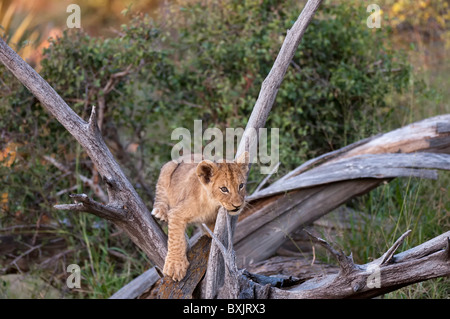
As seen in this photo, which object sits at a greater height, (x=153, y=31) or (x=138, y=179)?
(x=153, y=31)

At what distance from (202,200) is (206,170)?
213 mm

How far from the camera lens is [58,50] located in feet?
19.0

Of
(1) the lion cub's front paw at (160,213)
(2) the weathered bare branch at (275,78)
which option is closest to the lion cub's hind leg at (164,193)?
(1) the lion cub's front paw at (160,213)

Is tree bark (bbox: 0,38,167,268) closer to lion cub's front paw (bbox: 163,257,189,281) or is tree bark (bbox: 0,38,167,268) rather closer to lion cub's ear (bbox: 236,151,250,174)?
lion cub's front paw (bbox: 163,257,189,281)

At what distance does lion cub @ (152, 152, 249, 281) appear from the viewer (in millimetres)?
3396

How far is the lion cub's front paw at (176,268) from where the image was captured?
349cm

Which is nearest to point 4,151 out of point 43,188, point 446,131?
point 43,188

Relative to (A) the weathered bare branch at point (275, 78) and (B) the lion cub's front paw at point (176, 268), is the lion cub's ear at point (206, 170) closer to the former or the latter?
(A) the weathered bare branch at point (275, 78)

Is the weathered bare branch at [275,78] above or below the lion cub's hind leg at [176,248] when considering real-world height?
above

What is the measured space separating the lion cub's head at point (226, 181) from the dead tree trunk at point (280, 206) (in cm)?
11

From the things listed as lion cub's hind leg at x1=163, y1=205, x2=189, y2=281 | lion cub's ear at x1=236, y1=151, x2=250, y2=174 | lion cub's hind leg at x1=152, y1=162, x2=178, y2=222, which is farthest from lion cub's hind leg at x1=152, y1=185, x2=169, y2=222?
lion cub's ear at x1=236, y1=151, x2=250, y2=174

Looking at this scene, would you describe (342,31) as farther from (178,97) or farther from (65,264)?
(65,264)

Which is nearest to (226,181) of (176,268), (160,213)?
(176,268)

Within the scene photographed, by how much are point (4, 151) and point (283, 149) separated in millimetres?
2769
